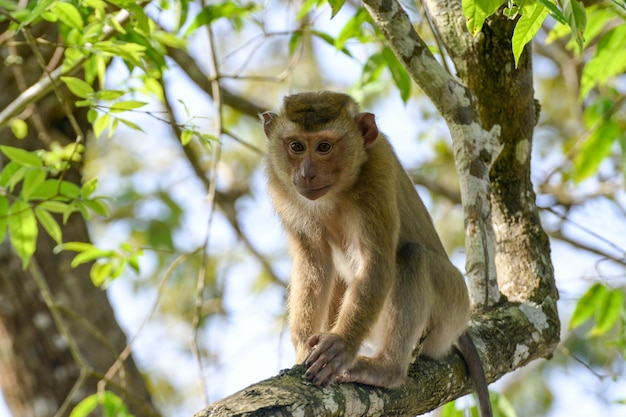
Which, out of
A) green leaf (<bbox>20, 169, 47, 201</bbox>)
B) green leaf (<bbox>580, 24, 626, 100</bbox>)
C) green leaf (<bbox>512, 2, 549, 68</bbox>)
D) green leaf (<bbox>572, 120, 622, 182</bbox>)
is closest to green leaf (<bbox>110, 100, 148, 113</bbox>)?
green leaf (<bbox>20, 169, 47, 201</bbox>)

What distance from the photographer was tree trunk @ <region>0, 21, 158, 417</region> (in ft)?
25.7

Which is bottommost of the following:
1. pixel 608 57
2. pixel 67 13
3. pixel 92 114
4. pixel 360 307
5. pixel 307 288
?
pixel 360 307

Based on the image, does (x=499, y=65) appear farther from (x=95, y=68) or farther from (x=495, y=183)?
(x=95, y=68)

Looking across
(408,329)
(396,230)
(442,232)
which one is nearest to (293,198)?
(396,230)

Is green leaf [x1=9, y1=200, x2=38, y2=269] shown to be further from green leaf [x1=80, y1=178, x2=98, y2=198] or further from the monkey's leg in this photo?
the monkey's leg

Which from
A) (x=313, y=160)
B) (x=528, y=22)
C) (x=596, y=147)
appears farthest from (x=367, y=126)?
(x=596, y=147)

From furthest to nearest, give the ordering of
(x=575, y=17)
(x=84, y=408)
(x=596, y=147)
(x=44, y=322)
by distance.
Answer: (x=44, y=322) < (x=596, y=147) < (x=84, y=408) < (x=575, y=17)

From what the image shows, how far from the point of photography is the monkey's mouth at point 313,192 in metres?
5.23

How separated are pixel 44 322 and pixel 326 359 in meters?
4.49

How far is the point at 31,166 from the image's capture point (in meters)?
4.96

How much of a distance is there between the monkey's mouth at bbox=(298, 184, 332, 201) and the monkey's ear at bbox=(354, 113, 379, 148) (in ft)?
1.53

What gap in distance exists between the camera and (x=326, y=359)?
421cm

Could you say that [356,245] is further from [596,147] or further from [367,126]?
[596,147]

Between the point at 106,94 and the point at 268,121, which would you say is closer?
the point at 106,94
